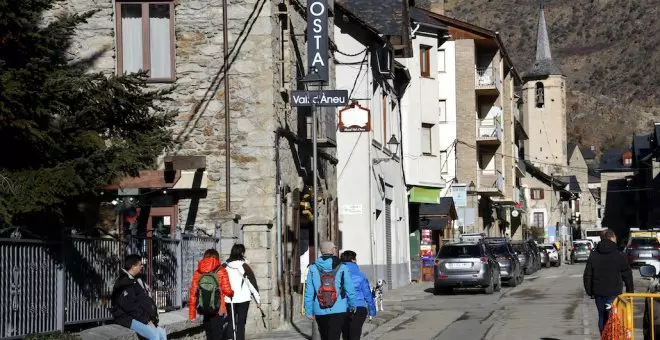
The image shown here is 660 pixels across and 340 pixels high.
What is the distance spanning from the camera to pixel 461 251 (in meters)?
35.8

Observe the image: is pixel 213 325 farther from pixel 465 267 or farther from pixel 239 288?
pixel 465 267

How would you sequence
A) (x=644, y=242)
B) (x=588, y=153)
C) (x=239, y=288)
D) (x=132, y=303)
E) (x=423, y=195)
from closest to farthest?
(x=132, y=303)
(x=239, y=288)
(x=423, y=195)
(x=644, y=242)
(x=588, y=153)

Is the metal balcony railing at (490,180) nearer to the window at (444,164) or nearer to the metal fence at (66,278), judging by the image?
the window at (444,164)

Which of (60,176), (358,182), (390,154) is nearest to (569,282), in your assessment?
(390,154)

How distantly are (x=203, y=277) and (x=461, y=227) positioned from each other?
44429mm

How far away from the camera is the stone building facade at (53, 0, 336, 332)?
21.3m

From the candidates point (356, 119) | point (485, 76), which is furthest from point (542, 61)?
point (356, 119)

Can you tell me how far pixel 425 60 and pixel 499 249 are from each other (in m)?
8.64

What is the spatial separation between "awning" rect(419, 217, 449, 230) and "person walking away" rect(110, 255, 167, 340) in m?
36.8

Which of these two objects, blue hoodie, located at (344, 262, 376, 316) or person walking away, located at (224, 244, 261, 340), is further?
person walking away, located at (224, 244, 261, 340)

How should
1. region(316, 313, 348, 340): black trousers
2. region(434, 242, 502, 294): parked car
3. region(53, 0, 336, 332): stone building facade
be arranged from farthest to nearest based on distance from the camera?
region(434, 242, 502, 294): parked car → region(53, 0, 336, 332): stone building facade → region(316, 313, 348, 340): black trousers

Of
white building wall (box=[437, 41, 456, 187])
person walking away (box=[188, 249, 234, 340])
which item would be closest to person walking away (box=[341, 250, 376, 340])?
person walking away (box=[188, 249, 234, 340])

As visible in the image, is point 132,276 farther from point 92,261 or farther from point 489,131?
point 489,131

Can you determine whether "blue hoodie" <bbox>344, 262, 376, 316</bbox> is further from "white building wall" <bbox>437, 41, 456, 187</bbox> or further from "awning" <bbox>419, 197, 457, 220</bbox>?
"white building wall" <bbox>437, 41, 456, 187</bbox>
